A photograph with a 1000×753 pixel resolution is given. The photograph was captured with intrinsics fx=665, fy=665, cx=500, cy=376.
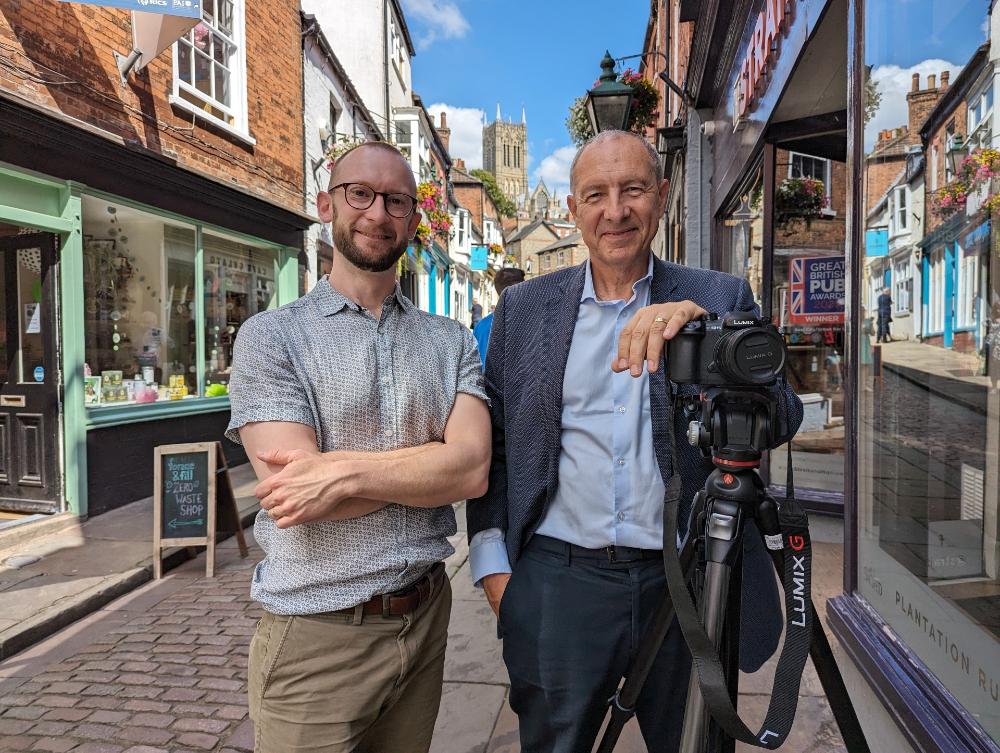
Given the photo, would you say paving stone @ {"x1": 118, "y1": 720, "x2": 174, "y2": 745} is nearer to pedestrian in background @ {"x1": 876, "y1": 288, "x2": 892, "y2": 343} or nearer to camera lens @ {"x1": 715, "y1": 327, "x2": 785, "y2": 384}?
camera lens @ {"x1": 715, "y1": 327, "x2": 785, "y2": 384}

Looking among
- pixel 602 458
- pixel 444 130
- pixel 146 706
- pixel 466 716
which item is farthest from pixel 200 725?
pixel 444 130

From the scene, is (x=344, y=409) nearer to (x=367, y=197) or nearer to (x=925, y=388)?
(x=367, y=197)

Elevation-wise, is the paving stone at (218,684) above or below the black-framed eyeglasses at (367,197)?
below

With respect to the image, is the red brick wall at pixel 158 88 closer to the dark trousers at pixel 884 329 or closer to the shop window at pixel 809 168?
the shop window at pixel 809 168

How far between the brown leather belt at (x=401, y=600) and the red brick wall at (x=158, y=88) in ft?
19.6

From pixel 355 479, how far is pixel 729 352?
0.82m

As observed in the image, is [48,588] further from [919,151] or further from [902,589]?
[919,151]

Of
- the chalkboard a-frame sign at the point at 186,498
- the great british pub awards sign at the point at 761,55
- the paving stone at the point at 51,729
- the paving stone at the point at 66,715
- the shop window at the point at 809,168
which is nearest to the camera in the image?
the paving stone at the point at 51,729

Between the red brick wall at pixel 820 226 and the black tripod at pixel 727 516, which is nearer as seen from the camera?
the black tripod at pixel 727 516

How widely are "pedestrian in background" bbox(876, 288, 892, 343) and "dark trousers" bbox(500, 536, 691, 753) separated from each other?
1605 mm

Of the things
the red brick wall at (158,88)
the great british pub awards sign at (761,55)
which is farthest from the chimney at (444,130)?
the great british pub awards sign at (761,55)

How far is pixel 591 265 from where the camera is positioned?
188 centimetres

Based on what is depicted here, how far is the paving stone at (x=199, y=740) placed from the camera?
2.84 meters

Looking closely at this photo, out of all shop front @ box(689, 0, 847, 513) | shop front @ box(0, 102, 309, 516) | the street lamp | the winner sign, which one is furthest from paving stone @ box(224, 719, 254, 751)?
the winner sign
